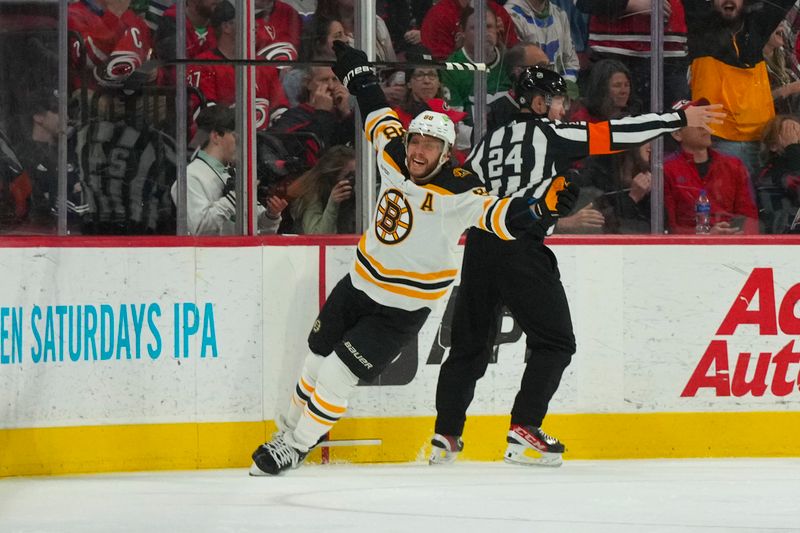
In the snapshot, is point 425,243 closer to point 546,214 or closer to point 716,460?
point 546,214

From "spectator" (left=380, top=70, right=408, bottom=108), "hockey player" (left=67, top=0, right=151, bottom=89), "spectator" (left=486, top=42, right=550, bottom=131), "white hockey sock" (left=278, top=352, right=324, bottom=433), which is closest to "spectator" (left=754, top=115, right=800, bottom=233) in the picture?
"spectator" (left=486, top=42, right=550, bottom=131)

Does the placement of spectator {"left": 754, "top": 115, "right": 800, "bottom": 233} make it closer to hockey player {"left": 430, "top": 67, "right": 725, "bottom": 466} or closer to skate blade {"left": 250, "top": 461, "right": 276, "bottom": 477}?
hockey player {"left": 430, "top": 67, "right": 725, "bottom": 466}

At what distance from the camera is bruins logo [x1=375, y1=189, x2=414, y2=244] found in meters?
4.19

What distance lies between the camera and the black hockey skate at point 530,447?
4.36 meters

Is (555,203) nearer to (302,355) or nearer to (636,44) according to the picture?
(302,355)

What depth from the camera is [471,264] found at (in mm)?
4410

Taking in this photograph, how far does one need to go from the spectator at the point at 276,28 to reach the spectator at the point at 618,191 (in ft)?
4.04

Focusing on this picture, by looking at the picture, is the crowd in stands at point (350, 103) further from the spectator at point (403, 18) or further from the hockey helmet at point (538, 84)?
the hockey helmet at point (538, 84)

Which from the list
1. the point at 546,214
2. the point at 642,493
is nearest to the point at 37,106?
the point at 546,214

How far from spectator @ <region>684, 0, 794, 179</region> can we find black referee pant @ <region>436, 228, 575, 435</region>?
4.98ft

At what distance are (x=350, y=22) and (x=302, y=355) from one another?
1429 mm

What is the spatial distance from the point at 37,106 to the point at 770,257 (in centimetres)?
260

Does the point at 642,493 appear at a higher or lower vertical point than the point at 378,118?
lower

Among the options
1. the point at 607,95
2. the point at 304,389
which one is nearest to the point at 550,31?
the point at 607,95
